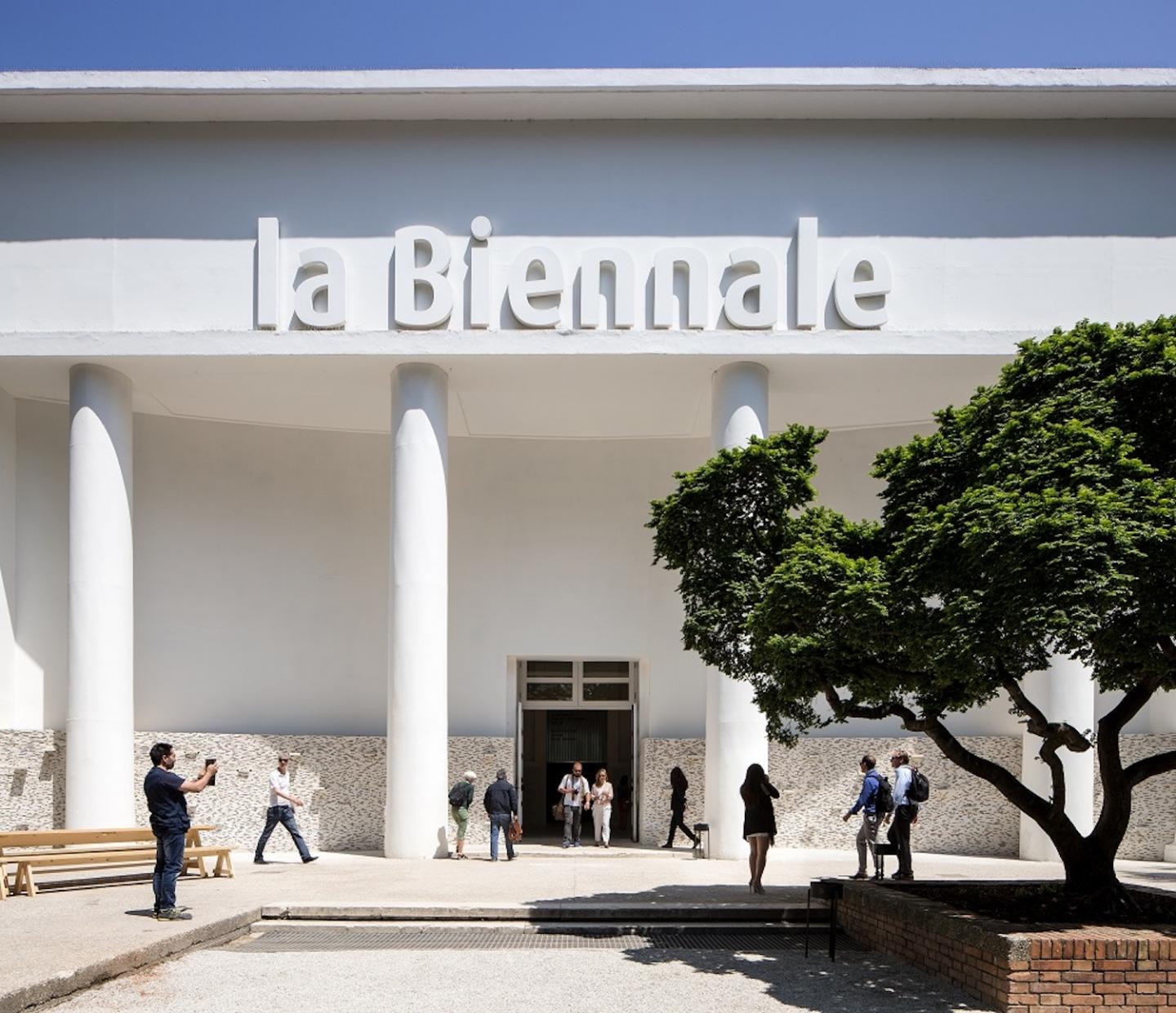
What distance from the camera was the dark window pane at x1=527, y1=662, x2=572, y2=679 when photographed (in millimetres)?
22359

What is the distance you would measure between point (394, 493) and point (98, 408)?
4.66m

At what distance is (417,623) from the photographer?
18125mm

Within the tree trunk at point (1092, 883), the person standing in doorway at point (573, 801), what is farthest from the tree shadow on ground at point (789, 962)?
the person standing in doorway at point (573, 801)

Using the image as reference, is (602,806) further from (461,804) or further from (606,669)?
(461,804)

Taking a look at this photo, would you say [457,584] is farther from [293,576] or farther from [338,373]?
[338,373]

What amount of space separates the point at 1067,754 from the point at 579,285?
9956 mm

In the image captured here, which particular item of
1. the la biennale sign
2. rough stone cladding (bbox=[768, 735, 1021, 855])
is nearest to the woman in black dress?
rough stone cladding (bbox=[768, 735, 1021, 855])

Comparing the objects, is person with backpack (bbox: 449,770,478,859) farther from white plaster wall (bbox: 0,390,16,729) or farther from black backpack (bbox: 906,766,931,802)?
white plaster wall (bbox: 0,390,16,729)

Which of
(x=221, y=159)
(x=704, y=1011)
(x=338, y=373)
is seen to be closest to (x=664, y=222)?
(x=338, y=373)

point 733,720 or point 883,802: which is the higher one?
point 733,720

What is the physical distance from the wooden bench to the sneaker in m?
2.89

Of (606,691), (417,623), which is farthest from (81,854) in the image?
(606,691)

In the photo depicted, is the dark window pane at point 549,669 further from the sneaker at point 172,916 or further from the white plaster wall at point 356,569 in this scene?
the sneaker at point 172,916

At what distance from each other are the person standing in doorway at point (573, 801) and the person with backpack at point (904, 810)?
21.2 ft
